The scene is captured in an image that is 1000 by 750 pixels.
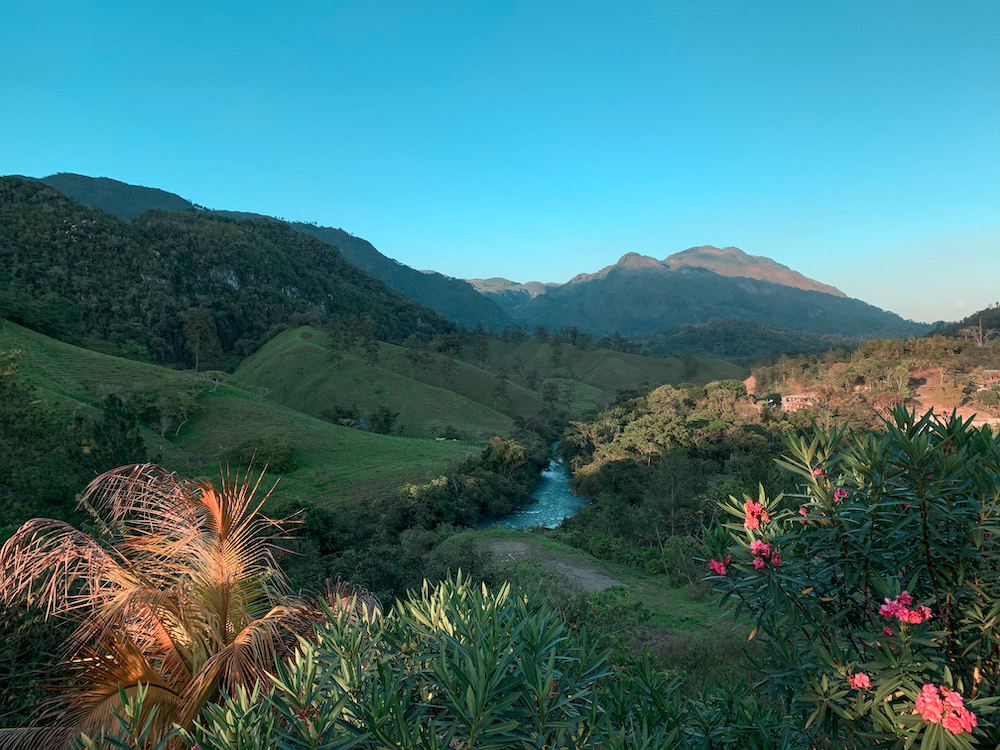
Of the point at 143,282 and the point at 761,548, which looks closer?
the point at 761,548

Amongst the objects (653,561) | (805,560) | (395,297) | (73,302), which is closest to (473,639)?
(805,560)

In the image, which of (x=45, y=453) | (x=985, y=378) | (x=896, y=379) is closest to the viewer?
(x=45, y=453)

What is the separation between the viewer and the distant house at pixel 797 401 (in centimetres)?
4866

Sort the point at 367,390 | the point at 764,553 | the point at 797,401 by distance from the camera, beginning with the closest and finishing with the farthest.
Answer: the point at 764,553 < the point at 797,401 < the point at 367,390

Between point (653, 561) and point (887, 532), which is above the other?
point (887, 532)

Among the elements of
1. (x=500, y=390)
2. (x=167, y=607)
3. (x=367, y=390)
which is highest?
(x=167, y=607)

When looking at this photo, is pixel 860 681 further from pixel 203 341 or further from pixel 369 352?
pixel 203 341

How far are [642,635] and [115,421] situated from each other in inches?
795

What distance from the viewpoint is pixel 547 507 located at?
40844mm

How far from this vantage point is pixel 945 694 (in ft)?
8.08

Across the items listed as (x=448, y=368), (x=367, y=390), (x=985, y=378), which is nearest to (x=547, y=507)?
(x=367, y=390)

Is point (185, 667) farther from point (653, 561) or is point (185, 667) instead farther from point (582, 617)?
point (653, 561)

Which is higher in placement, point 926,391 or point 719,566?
point 926,391

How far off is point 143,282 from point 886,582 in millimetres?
112535
